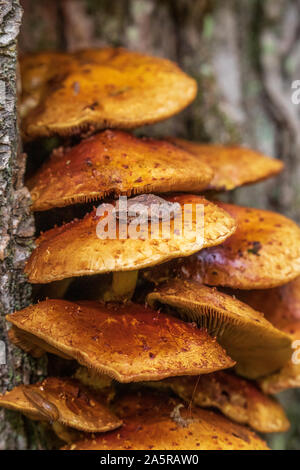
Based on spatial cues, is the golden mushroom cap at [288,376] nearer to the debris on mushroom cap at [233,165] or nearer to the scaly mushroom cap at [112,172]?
the debris on mushroom cap at [233,165]

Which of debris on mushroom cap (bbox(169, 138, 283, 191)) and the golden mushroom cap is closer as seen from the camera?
the golden mushroom cap

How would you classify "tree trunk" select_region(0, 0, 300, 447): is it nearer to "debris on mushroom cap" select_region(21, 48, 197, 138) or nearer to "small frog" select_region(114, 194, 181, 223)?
"debris on mushroom cap" select_region(21, 48, 197, 138)

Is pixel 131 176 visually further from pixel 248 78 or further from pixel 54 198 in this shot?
pixel 248 78

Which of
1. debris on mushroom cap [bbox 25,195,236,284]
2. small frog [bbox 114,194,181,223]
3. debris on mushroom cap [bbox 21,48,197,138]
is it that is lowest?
debris on mushroom cap [bbox 25,195,236,284]

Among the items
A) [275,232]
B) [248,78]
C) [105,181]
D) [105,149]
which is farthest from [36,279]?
[248,78]

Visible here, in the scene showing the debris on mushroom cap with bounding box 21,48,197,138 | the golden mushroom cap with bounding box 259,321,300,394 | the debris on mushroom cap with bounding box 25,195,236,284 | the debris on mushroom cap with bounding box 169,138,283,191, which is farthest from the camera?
the debris on mushroom cap with bounding box 169,138,283,191

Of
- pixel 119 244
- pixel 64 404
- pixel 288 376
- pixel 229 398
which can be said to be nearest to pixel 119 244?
pixel 119 244

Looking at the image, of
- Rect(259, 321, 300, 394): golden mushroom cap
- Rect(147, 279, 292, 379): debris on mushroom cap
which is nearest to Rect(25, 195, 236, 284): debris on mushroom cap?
Rect(147, 279, 292, 379): debris on mushroom cap

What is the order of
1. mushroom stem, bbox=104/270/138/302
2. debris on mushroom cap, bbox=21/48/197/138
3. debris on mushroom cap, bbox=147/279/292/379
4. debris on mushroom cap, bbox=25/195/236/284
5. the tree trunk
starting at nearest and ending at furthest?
debris on mushroom cap, bbox=25/195/236/284, debris on mushroom cap, bbox=147/279/292/379, mushroom stem, bbox=104/270/138/302, debris on mushroom cap, bbox=21/48/197/138, the tree trunk

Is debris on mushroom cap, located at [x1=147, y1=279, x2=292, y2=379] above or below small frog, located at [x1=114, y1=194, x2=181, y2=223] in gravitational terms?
below
